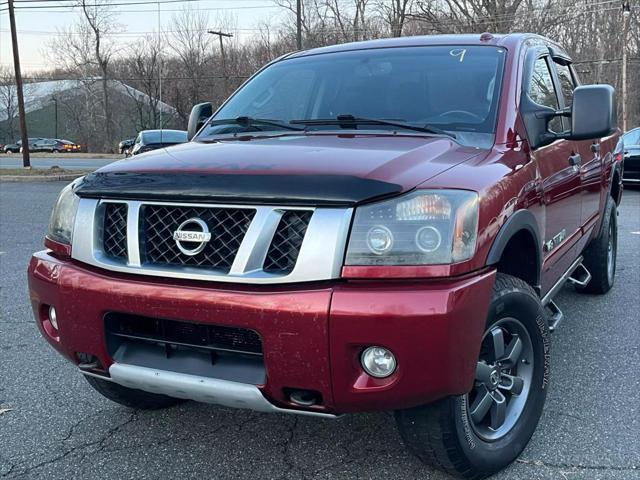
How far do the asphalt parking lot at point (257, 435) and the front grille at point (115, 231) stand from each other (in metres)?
0.93

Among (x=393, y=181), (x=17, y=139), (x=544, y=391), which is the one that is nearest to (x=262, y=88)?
(x=393, y=181)

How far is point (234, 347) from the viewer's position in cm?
229

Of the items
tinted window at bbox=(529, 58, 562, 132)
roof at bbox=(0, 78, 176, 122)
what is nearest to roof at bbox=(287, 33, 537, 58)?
tinted window at bbox=(529, 58, 562, 132)

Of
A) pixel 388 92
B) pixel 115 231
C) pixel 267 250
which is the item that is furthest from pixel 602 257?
pixel 115 231

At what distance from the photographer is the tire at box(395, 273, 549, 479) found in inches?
93.4

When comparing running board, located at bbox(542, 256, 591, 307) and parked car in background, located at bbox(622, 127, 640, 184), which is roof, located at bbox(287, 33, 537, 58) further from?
parked car in background, located at bbox(622, 127, 640, 184)

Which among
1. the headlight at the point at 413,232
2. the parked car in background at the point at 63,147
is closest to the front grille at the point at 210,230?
the headlight at the point at 413,232

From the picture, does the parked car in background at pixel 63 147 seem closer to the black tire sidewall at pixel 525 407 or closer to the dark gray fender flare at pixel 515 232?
the dark gray fender flare at pixel 515 232

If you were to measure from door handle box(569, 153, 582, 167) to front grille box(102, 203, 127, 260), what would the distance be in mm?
2427

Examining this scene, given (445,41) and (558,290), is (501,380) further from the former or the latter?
(445,41)

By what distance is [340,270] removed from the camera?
2109 millimetres

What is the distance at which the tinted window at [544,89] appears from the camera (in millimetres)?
3521

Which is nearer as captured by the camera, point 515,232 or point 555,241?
point 515,232

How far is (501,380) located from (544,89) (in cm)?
186
